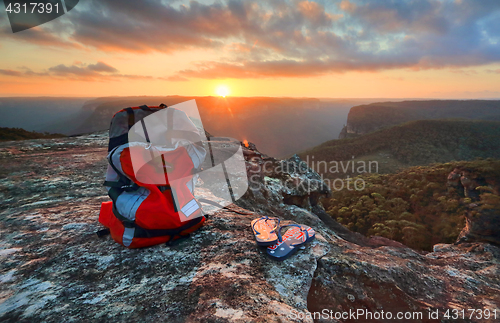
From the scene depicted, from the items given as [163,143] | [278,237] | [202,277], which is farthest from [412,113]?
[202,277]

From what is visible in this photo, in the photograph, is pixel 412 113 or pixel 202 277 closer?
pixel 202 277

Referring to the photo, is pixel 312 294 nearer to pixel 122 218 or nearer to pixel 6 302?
pixel 122 218

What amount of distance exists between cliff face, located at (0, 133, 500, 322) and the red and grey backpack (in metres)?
0.35

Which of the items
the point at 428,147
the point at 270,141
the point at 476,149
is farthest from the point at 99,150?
the point at 270,141

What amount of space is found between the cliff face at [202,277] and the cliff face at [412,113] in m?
114

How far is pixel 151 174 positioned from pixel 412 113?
517 feet

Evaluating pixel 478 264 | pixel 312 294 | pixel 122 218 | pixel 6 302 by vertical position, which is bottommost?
pixel 478 264

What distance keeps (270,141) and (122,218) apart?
15432 cm

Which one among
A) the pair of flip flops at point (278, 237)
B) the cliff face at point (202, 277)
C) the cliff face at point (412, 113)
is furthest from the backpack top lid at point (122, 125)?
the cliff face at point (412, 113)

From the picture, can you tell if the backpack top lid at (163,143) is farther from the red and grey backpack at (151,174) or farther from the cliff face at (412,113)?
the cliff face at (412,113)

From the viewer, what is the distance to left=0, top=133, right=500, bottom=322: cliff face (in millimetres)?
2303

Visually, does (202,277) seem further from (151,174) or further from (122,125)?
(122,125)

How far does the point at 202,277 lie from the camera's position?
2.81 m

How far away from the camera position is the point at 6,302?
93.1 inches
